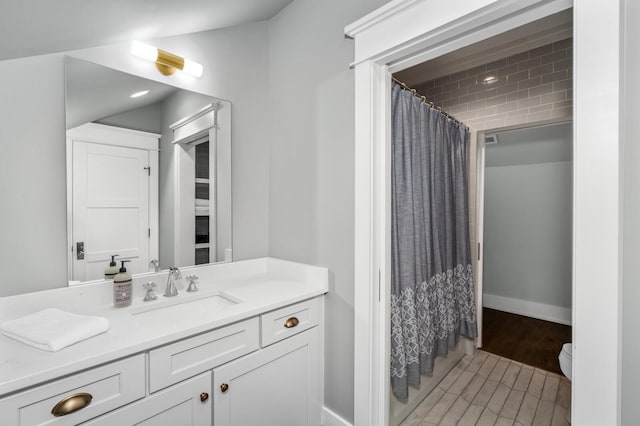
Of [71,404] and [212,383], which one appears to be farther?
[212,383]

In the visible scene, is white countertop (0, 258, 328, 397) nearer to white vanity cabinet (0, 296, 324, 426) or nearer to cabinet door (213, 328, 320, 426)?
white vanity cabinet (0, 296, 324, 426)

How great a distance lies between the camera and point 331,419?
5.54 ft

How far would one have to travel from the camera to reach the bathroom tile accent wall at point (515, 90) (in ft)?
8.14

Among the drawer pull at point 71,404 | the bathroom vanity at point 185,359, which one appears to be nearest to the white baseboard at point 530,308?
the bathroom vanity at point 185,359

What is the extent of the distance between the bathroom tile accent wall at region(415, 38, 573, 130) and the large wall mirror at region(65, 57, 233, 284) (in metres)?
2.22

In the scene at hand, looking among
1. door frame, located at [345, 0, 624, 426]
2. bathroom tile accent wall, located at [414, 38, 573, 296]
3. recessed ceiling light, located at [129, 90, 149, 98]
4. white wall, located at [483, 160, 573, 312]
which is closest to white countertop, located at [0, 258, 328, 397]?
door frame, located at [345, 0, 624, 426]

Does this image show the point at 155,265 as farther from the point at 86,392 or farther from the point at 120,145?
the point at 86,392

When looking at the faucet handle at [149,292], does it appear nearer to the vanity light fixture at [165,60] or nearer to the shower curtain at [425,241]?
the vanity light fixture at [165,60]

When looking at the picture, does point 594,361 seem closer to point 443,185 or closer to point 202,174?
point 443,185

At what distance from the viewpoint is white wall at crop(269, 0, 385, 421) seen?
1627 mm

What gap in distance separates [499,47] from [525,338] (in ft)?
9.02

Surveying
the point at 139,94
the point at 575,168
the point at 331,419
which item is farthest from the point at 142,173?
the point at 575,168

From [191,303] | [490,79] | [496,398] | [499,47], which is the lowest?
[496,398]

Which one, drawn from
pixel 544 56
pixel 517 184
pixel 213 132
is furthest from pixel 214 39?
pixel 517 184
